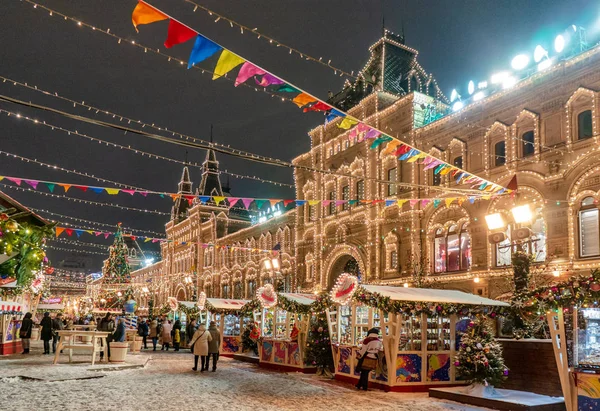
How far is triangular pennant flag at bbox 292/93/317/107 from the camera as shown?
9.91 m

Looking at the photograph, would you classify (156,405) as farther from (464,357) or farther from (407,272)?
(407,272)

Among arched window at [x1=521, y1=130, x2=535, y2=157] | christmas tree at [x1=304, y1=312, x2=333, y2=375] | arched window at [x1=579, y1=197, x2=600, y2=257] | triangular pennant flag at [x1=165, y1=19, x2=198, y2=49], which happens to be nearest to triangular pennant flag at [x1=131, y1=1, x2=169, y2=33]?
triangular pennant flag at [x1=165, y1=19, x2=198, y2=49]

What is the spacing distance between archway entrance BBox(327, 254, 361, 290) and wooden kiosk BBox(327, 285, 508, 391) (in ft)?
59.9

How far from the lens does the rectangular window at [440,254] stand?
88.0 ft

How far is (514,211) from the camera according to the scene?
16.0 meters

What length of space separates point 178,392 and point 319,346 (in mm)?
5395

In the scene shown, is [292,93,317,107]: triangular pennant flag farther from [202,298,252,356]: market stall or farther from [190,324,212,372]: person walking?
[202,298,252,356]: market stall

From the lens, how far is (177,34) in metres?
7.68

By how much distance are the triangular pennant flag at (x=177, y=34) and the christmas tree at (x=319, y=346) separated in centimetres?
1088

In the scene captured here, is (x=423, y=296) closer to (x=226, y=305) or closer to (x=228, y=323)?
(x=226, y=305)

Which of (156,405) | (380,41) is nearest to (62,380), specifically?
(156,405)

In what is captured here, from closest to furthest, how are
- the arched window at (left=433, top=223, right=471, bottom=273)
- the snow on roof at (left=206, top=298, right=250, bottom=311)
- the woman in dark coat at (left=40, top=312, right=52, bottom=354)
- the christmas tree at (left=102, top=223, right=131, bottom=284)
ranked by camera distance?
the woman in dark coat at (left=40, top=312, right=52, bottom=354) → the snow on roof at (left=206, top=298, right=250, bottom=311) → the arched window at (left=433, top=223, right=471, bottom=273) → the christmas tree at (left=102, top=223, right=131, bottom=284)

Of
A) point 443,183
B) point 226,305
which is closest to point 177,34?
point 226,305

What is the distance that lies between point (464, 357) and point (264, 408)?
4322mm
